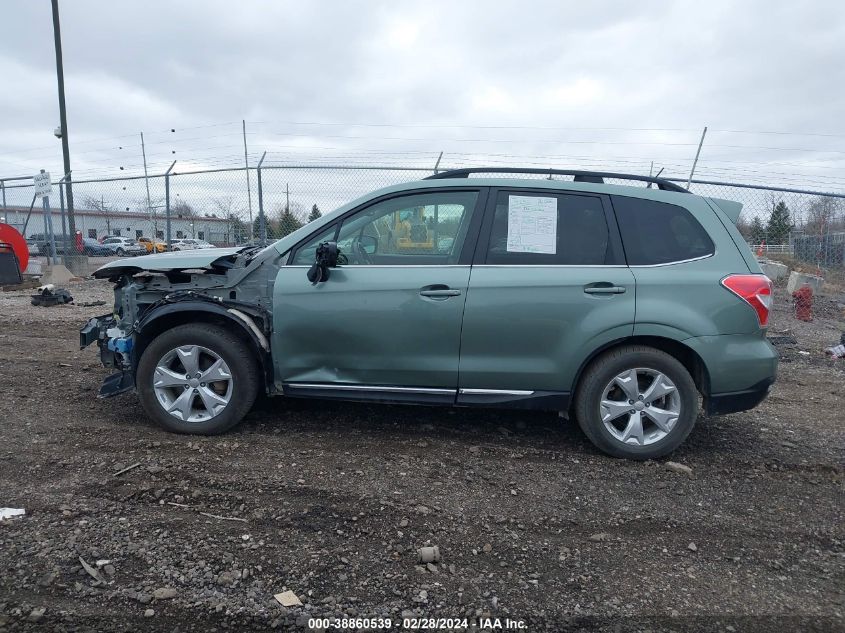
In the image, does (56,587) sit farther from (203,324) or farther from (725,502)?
(725,502)

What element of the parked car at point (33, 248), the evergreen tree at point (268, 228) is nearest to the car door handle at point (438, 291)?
the evergreen tree at point (268, 228)

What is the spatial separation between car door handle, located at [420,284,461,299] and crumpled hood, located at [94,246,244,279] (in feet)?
4.81

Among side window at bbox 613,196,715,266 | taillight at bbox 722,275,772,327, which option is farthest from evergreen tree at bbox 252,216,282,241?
taillight at bbox 722,275,772,327

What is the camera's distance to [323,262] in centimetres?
388

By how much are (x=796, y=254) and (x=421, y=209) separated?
977 cm

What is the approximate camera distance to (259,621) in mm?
2311

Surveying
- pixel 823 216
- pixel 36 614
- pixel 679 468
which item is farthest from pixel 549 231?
pixel 823 216

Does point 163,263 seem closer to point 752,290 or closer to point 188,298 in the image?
point 188,298

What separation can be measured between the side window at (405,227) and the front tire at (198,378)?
3.38 ft

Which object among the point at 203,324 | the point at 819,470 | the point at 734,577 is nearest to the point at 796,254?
the point at 819,470

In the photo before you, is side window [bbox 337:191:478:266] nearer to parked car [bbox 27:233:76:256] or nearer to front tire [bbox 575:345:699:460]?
front tire [bbox 575:345:699:460]

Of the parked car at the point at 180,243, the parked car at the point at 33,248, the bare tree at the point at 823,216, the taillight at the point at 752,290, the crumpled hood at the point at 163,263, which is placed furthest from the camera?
the parked car at the point at 33,248

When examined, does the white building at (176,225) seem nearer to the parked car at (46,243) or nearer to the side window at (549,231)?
the parked car at (46,243)

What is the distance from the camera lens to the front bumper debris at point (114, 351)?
425 cm
